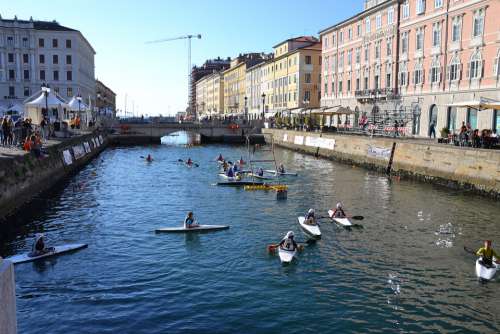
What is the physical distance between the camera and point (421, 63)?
5622 centimetres

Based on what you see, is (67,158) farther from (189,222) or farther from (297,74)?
(297,74)

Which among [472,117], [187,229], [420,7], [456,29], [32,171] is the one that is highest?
[420,7]

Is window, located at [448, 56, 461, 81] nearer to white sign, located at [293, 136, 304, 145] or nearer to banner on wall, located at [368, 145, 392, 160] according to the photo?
banner on wall, located at [368, 145, 392, 160]

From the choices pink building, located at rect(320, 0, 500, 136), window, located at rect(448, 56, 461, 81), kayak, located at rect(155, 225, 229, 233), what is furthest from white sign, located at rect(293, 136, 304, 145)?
kayak, located at rect(155, 225, 229, 233)

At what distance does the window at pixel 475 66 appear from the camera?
4594 cm

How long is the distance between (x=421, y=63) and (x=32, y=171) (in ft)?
150

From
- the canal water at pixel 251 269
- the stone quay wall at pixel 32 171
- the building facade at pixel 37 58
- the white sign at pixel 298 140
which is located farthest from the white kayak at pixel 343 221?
the building facade at pixel 37 58

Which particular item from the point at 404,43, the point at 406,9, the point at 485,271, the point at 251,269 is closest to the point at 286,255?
the point at 251,269

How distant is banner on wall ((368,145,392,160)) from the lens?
45.2m

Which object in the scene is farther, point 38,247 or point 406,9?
point 406,9

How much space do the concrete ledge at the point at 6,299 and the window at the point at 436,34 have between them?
183ft

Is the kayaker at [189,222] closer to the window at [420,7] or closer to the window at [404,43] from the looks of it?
the window at [420,7]

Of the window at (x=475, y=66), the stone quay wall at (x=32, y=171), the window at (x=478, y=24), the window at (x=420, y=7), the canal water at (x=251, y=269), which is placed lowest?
the canal water at (x=251, y=269)

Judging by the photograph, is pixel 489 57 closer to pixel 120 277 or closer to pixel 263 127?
pixel 120 277
